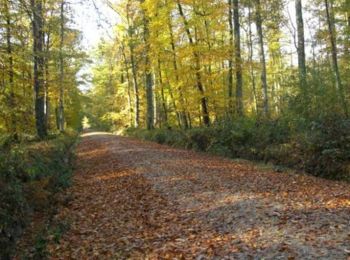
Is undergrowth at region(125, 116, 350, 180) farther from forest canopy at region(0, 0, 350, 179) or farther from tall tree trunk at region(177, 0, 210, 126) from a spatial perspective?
tall tree trunk at region(177, 0, 210, 126)

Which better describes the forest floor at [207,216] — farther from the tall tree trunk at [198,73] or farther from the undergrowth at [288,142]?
the tall tree trunk at [198,73]

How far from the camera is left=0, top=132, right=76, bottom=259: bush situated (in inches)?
218

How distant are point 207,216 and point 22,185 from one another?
11.5ft

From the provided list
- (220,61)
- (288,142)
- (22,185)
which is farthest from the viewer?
(220,61)

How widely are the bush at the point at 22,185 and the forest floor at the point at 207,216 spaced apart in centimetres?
56

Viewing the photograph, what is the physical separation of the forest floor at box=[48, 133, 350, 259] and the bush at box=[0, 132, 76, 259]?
562 millimetres

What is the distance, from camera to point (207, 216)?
279 inches

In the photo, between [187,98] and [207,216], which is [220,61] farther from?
[207,216]

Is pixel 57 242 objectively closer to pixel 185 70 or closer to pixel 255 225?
pixel 255 225

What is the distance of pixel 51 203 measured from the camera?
8469 mm

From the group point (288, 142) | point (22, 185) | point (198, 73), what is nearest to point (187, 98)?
point (198, 73)

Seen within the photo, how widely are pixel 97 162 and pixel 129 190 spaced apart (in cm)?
576

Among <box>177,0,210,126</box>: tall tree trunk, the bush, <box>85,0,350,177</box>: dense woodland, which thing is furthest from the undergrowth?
the bush

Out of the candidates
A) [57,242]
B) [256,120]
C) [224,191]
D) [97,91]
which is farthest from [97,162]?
[97,91]
